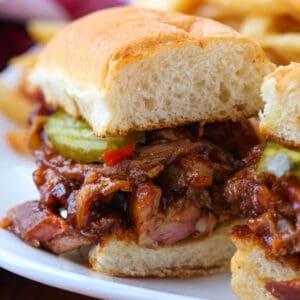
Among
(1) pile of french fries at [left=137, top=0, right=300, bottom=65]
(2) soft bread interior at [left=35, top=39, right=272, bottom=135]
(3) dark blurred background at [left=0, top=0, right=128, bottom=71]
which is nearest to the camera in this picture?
(2) soft bread interior at [left=35, top=39, right=272, bottom=135]

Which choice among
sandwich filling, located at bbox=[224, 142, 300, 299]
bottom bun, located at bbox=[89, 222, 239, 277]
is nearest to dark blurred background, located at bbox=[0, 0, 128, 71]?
bottom bun, located at bbox=[89, 222, 239, 277]

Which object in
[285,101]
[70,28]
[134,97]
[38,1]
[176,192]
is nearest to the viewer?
[285,101]

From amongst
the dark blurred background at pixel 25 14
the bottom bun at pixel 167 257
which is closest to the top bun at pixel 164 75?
the bottom bun at pixel 167 257

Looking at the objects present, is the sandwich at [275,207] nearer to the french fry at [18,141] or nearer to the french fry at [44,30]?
the french fry at [18,141]

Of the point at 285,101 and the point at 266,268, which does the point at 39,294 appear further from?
the point at 285,101

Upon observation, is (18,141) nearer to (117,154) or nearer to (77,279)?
(117,154)

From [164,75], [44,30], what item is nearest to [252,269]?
[164,75]

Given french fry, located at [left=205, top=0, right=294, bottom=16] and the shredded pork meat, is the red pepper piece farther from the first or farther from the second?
french fry, located at [left=205, top=0, right=294, bottom=16]

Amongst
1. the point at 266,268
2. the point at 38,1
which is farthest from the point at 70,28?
the point at 38,1
